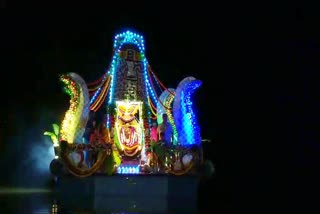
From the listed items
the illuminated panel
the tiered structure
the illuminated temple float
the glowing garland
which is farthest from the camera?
the illuminated panel

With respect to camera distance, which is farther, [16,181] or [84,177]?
[16,181]

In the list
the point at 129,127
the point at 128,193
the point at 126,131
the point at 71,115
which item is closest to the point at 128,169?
the point at 126,131

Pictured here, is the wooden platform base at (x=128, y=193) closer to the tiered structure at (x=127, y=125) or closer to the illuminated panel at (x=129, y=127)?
the tiered structure at (x=127, y=125)

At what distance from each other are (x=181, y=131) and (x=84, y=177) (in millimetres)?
3105

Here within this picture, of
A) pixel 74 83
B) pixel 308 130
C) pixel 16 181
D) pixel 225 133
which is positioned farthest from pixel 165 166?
pixel 16 181

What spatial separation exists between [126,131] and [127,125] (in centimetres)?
20

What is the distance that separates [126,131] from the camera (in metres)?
14.3

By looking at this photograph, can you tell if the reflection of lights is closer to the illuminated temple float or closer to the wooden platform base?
the illuminated temple float

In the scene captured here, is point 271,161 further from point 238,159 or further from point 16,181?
point 16,181

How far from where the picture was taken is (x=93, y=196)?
1253 cm

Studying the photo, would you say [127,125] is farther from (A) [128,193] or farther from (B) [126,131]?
(A) [128,193]

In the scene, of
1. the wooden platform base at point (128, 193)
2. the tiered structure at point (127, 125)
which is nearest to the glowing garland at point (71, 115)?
the tiered structure at point (127, 125)

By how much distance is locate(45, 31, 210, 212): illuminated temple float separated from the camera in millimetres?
12906

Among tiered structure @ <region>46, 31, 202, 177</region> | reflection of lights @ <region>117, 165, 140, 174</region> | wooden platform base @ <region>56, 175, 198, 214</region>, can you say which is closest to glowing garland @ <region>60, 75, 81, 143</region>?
tiered structure @ <region>46, 31, 202, 177</region>
